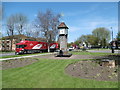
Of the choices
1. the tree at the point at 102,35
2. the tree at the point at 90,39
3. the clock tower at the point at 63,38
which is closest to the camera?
the clock tower at the point at 63,38

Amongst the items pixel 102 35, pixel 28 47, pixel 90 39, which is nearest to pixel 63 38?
pixel 28 47

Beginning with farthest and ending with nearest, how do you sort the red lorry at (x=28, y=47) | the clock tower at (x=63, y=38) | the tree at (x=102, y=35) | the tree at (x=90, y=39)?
the tree at (x=90, y=39) < the tree at (x=102, y=35) < the red lorry at (x=28, y=47) < the clock tower at (x=63, y=38)

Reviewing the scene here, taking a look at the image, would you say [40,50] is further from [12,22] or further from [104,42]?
[104,42]

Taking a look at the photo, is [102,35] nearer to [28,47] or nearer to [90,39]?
[90,39]

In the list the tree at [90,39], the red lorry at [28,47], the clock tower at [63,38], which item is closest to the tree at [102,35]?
the tree at [90,39]

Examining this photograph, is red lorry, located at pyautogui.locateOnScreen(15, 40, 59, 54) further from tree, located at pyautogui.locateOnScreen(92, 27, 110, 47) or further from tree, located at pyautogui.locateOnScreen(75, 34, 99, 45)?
tree, located at pyautogui.locateOnScreen(92, 27, 110, 47)

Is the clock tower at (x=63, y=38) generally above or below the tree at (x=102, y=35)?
below

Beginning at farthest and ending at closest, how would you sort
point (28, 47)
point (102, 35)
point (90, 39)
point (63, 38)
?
point (90, 39) → point (102, 35) → point (28, 47) → point (63, 38)

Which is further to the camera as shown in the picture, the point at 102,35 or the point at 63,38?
the point at 102,35

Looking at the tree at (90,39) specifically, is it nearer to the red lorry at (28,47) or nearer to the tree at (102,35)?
the tree at (102,35)

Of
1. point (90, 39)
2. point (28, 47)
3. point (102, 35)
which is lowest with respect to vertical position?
point (28, 47)

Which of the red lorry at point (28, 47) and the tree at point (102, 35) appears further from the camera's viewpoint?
the tree at point (102, 35)

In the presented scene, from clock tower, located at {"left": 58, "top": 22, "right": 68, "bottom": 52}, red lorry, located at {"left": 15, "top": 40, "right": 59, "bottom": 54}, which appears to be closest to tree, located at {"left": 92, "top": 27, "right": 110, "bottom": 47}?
red lorry, located at {"left": 15, "top": 40, "right": 59, "bottom": 54}

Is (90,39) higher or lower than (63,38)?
higher
